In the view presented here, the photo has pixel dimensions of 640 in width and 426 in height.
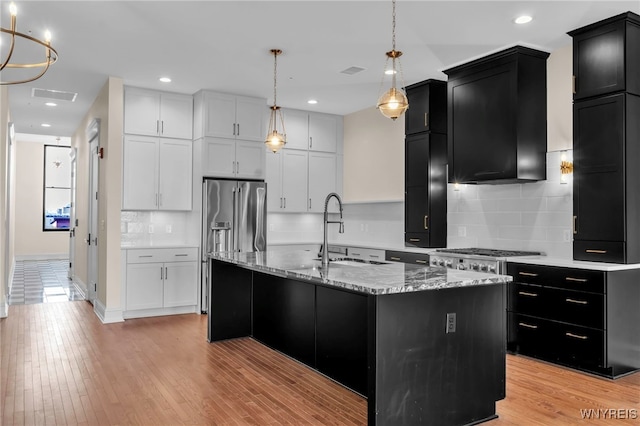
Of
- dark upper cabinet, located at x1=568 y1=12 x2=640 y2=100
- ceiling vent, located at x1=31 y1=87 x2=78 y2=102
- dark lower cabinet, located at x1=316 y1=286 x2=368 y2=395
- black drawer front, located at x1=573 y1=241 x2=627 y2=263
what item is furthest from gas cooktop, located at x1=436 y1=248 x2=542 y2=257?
ceiling vent, located at x1=31 y1=87 x2=78 y2=102

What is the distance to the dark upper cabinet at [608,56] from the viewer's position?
3.96 meters

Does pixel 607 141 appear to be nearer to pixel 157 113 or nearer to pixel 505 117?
pixel 505 117

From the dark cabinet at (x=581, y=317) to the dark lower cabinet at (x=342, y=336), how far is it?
187cm

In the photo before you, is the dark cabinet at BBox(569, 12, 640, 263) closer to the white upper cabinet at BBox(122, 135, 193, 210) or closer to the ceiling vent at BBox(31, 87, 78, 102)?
the white upper cabinet at BBox(122, 135, 193, 210)

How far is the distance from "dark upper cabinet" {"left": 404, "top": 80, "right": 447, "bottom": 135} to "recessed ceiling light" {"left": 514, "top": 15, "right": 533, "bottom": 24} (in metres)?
1.79

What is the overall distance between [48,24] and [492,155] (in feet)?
13.8

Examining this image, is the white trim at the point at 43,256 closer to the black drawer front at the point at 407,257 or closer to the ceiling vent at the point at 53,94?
the ceiling vent at the point at 53,94

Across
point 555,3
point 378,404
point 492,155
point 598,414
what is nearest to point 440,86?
point 492,155

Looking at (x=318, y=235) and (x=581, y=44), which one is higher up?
(x=581, y=44)

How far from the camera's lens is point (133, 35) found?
4.46 metres

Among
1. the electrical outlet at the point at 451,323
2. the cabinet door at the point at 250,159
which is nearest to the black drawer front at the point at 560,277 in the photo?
the electrical outlet at the point at 451,323

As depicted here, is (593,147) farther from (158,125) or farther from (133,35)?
(158,125)

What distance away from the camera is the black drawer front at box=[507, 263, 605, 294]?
3.88m

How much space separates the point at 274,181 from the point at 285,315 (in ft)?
10.8
